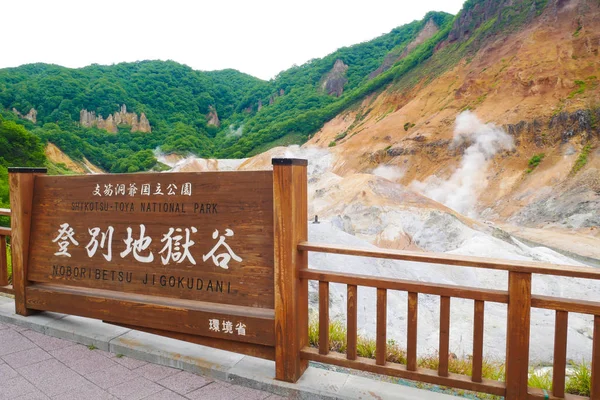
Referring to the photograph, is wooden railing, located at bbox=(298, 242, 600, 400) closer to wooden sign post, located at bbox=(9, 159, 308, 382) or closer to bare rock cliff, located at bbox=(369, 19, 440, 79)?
wooden sign post, located at bbox=(9, 159, 308, 382)

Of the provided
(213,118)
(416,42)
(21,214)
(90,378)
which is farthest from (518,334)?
(213,118)

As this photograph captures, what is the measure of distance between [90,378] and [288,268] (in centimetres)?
138

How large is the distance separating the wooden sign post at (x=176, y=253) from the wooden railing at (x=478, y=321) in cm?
19

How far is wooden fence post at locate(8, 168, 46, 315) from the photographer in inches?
128

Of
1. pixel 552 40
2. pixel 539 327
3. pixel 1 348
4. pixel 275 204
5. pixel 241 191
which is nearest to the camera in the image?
pixel 275 204

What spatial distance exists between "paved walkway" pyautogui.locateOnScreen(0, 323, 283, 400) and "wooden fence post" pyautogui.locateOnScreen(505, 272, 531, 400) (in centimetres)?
122

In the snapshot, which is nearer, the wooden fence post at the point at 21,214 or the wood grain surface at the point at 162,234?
the wood grain surface at the point at 162,234

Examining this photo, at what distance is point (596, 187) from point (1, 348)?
73.1ft

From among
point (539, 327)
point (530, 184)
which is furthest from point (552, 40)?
point (539, 327)

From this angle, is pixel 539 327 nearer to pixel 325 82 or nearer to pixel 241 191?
pixel 241 191

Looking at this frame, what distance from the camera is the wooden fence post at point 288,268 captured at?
2.35 metres

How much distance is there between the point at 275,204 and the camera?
7.80 ft

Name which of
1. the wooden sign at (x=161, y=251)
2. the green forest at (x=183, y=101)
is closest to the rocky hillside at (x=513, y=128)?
the green forest at (x=183, y=101)

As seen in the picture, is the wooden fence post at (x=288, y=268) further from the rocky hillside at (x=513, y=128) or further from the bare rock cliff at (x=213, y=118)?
the bare rock cliff at (x=213, y=118)
